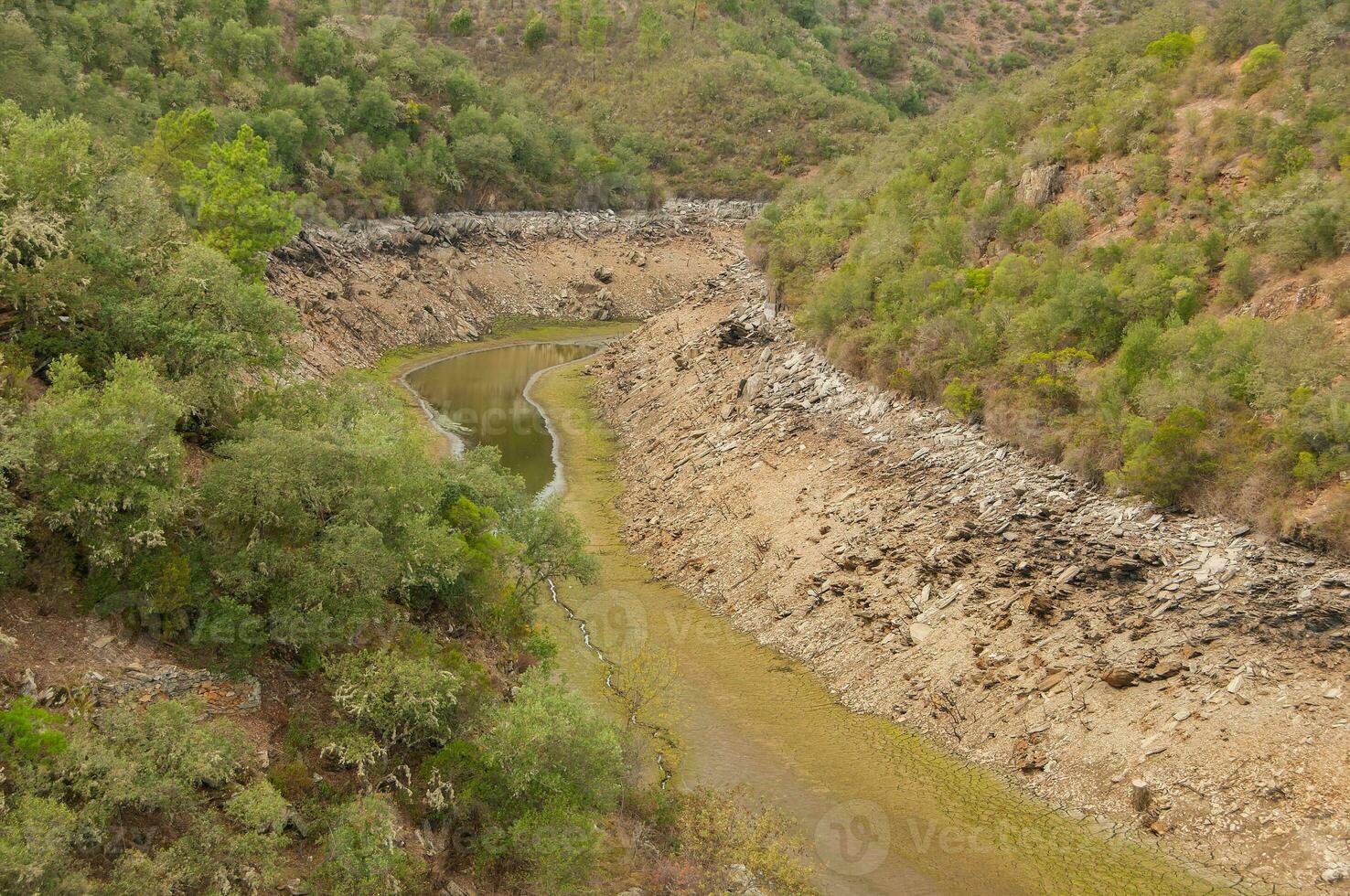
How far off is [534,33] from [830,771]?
428 ft

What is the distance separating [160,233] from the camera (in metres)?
29.5

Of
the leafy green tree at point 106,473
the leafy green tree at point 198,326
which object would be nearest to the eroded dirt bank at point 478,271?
the leafy green tree at point 198,326

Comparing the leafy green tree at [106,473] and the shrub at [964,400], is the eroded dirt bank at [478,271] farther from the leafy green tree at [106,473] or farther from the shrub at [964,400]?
the leafy green tree at [106,473]

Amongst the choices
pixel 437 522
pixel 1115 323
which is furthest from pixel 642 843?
pixel 1115 323

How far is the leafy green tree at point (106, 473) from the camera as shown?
63.1 ft

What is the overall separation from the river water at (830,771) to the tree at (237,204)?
739 inches

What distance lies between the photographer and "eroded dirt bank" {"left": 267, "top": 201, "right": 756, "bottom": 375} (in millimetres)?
73688

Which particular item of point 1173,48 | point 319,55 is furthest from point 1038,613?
point 319,55

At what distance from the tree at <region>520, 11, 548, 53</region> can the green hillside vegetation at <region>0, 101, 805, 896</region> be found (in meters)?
116

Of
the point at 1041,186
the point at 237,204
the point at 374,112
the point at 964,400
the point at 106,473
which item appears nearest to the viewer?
the point at 106,473

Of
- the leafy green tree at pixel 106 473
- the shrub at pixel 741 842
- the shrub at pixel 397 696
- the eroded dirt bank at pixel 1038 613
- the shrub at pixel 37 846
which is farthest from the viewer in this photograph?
the eroded dirt bank at pixel 1038 613

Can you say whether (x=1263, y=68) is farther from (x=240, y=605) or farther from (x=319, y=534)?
(x=240, y=605)

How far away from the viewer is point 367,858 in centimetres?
1661

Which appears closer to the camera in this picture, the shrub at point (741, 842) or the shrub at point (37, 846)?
the shrub at point (37, 846)
